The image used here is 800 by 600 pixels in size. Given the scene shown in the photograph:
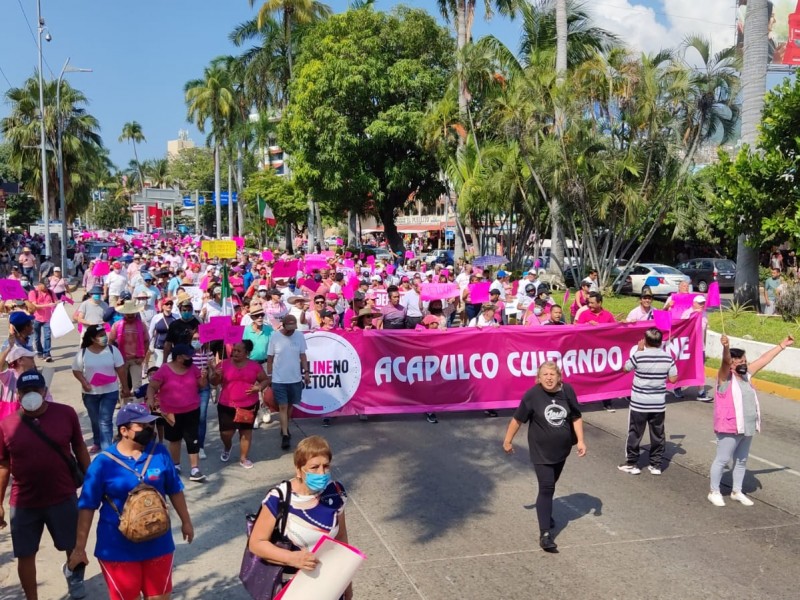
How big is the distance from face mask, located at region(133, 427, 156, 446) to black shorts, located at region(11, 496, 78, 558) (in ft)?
3.60

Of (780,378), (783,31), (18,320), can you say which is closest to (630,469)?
(780,378)

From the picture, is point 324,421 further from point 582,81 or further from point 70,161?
point 70,161

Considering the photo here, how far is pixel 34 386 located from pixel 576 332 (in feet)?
25.2

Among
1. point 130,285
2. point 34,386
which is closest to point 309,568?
point 34,386

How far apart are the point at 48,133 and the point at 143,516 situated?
1657 inches

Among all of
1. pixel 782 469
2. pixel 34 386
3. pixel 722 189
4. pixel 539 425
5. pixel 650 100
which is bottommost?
pixel 782 469

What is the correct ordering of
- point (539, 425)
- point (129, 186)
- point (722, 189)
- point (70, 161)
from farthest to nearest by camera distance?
point (129, 186)
point (70, 161)
point (722, 189)
point (539, 425)

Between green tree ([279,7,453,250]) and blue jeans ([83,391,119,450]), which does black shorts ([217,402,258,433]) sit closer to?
blue jeans ([83,391,119,450])

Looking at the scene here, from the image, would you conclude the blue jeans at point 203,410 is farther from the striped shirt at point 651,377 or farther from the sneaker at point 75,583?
the striped shirt at point 651,377

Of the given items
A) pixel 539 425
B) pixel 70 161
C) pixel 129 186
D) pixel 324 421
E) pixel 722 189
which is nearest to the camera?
pixel 539 425

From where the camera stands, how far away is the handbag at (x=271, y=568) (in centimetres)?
357

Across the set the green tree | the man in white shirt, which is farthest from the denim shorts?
the green tree

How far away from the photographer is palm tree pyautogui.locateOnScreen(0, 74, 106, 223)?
41000 millimetres

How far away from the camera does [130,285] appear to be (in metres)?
17.6
